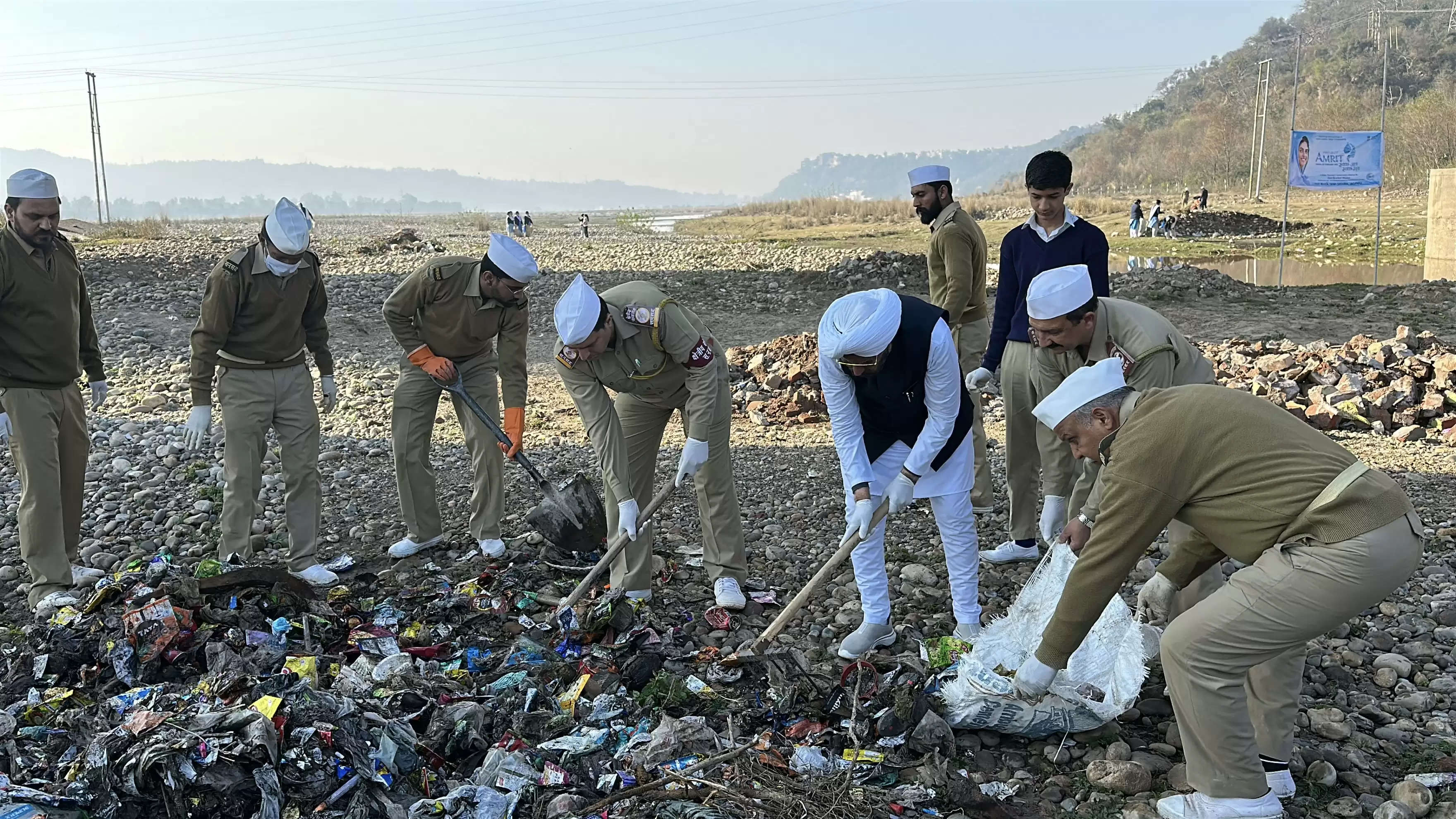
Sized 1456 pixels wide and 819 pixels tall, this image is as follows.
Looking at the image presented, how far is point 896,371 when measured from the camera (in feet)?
12.3

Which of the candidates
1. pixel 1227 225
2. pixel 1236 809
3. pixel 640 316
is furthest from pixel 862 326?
pixel 1227 225

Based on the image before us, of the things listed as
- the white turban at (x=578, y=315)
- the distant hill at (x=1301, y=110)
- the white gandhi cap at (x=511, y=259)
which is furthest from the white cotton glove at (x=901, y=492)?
the distant hill at (x=1301, y=110)

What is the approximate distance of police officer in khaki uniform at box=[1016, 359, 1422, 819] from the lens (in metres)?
2.54

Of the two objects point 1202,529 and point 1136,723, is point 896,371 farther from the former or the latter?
point 1136,723

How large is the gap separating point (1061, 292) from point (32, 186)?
465cm

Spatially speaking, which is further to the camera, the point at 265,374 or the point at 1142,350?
the point at 265,374

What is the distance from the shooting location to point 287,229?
480cm

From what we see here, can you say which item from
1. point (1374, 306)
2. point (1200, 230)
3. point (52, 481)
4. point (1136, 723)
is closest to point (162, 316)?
point (52, 481)

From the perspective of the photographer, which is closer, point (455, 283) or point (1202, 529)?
point (1202, 529)

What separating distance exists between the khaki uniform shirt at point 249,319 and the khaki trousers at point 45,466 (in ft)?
1.90

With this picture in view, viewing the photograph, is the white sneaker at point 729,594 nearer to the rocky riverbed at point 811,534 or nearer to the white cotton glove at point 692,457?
the rocky riverbed at point 811,534

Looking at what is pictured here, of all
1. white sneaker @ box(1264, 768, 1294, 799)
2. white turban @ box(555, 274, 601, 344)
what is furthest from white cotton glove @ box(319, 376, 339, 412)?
white sneaker @ box(1264, 768, 1294, 799)

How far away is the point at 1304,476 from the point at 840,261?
14.6 meters

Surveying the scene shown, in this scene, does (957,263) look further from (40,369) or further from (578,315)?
(40,369)
